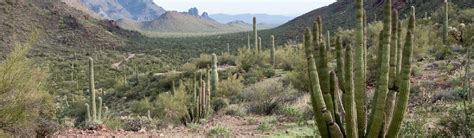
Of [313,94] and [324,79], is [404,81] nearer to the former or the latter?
[324,79]

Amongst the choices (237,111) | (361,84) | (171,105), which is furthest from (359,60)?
(171,105)

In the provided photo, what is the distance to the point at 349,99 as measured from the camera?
17.2 ft

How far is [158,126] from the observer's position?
1374 centimetres

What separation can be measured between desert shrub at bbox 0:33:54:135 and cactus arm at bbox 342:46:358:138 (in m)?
6.16

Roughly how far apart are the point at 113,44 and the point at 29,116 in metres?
58.7

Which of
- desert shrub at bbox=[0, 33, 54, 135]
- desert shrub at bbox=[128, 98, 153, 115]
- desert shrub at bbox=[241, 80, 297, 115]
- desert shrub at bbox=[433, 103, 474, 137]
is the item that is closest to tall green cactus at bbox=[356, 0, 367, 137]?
desert shrub at bbox=[433, 103, 474, 137]

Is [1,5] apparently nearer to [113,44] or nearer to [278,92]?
[113,44]

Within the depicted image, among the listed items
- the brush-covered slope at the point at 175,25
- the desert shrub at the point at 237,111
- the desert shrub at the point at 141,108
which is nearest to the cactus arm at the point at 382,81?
the desert shrub at the point at 237,111

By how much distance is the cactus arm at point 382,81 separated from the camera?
5.17m

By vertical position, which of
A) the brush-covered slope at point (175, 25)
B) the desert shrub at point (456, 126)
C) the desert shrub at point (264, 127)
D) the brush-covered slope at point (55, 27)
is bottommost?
the desert shrub at point (264, 127)

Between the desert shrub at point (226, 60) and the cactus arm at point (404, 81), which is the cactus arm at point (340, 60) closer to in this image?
A: the cactus arm at point (404, 81)

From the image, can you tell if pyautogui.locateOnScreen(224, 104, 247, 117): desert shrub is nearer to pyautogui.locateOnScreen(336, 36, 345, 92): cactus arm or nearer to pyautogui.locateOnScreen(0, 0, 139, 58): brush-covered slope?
pyautogui.locateOnScreen(336, 36, 345, 92): cactus arm

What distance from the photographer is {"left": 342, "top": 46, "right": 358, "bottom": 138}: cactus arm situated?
17.1 feet

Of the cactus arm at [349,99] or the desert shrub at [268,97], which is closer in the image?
the cactus arm at [349,99]
